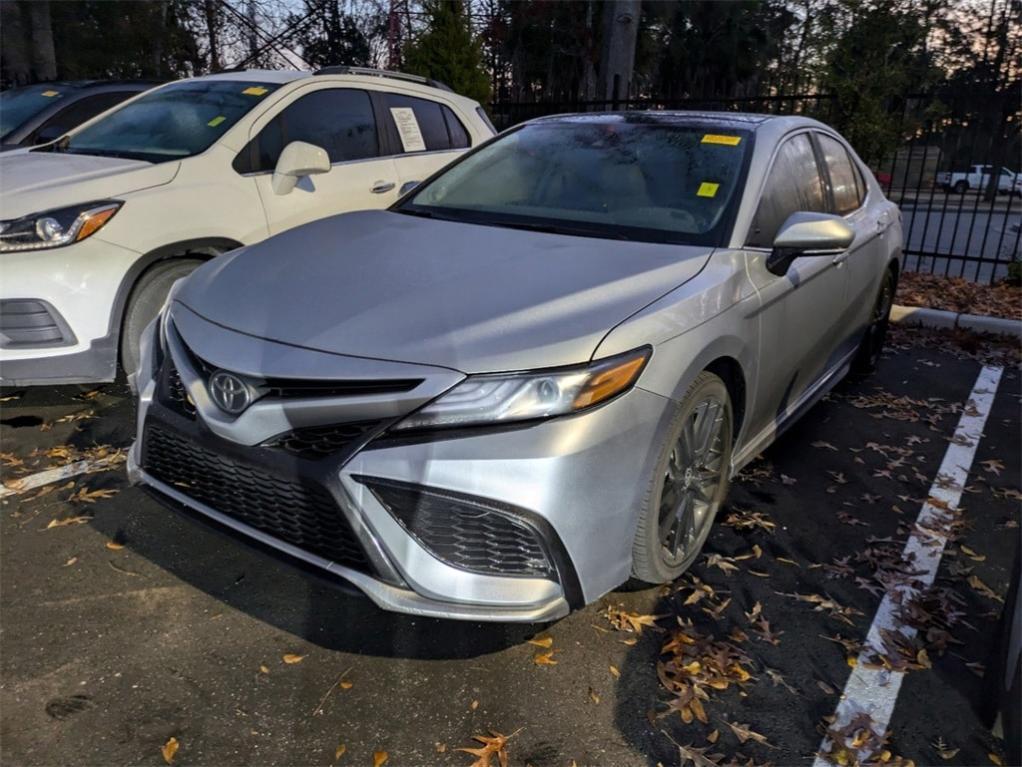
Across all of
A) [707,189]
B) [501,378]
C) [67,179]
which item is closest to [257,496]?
[501,378]

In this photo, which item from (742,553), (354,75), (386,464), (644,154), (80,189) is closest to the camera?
(386,464)

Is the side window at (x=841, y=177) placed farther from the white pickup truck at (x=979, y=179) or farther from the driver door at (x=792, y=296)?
the white pickup truck at (x=979, y=179)

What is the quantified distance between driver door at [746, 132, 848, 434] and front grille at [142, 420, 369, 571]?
176 centimetres

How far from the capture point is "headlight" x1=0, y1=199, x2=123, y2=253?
12.2ft

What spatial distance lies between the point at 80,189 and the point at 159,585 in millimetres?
2203

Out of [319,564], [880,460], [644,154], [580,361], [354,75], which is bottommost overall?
[880,460]

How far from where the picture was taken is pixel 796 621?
2.78 metres

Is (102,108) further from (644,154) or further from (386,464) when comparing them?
(386,464)

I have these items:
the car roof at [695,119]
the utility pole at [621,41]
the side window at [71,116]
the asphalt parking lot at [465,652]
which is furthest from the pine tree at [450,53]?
the asphalt parking lot at [465,652]

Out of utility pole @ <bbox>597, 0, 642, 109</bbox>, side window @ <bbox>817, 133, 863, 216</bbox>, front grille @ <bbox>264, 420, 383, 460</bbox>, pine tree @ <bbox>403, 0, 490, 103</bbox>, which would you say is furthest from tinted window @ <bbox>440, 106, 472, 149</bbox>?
utility pole @ <bbox>597, 0, 642, 109</bbox>

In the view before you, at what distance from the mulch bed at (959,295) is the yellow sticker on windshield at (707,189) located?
4866mm

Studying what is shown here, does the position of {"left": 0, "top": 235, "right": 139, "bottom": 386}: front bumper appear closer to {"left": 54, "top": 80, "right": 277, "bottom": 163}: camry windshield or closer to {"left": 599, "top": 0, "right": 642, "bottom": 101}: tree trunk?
{"left": 54, "top": 80, "right": 277, "bottom": 163}: camry windshield

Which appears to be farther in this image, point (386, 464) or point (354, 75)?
point (354, 75)

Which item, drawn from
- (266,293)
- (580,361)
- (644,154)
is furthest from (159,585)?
(644,154)
